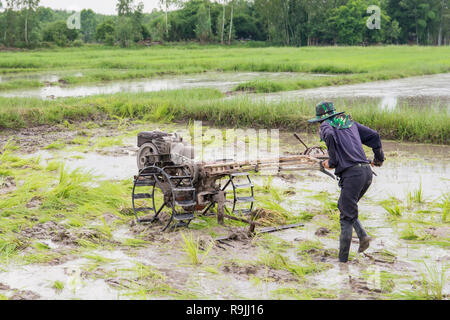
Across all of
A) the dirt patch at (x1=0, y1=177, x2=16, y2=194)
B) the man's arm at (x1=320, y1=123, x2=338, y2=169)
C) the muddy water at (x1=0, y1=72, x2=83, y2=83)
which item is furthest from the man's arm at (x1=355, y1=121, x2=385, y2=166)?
the muddy water at (x1=0, y1=72, x2=83, y2=83)

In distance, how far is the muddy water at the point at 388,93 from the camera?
13.2 m

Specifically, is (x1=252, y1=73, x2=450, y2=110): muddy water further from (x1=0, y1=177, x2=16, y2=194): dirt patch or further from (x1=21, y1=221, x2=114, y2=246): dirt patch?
(x1=21, y1=221, x2=114, y2=246): dirt patch

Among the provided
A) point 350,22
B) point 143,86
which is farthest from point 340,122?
point 350,22

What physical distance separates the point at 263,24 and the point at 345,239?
52945mm

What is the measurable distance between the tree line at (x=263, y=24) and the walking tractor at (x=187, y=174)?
122 ft

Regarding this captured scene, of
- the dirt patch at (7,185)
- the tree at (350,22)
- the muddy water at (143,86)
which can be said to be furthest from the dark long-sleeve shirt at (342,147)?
the tree at (350,22)

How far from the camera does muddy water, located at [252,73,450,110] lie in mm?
13181

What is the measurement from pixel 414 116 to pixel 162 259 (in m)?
6.47

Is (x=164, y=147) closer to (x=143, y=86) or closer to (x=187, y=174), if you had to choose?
(x=187, y=174)

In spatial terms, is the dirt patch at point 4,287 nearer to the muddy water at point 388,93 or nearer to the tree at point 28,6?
the muddy water at point 388,93

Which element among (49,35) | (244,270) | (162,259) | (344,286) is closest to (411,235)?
(344,286)

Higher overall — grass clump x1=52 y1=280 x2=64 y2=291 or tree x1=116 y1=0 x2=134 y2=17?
tree x1=116 y1=0 x2=134 y2=17

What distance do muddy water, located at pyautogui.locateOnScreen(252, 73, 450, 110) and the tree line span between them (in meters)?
28.9

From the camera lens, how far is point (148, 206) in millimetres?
5609
